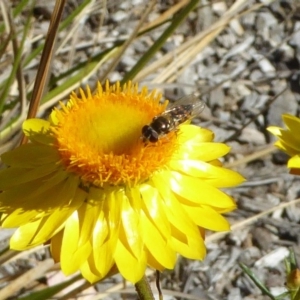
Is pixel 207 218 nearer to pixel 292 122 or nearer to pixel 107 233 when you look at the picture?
pixel 107 233

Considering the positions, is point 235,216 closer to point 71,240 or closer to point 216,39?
point 216,39

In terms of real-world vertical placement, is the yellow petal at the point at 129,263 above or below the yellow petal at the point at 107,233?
below

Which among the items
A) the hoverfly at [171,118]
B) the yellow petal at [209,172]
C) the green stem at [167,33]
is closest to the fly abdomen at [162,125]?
the hoverfly at [171,118]

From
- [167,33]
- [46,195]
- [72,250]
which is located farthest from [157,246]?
[167,33]

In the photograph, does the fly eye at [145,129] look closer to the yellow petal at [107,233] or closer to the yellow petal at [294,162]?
the yellow petal at [107,233]

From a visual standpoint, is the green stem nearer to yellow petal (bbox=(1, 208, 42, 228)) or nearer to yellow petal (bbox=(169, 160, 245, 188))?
yellow petal (bbox=(169, 160, 245, 188))

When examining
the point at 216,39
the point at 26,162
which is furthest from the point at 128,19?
the point at 26,162
